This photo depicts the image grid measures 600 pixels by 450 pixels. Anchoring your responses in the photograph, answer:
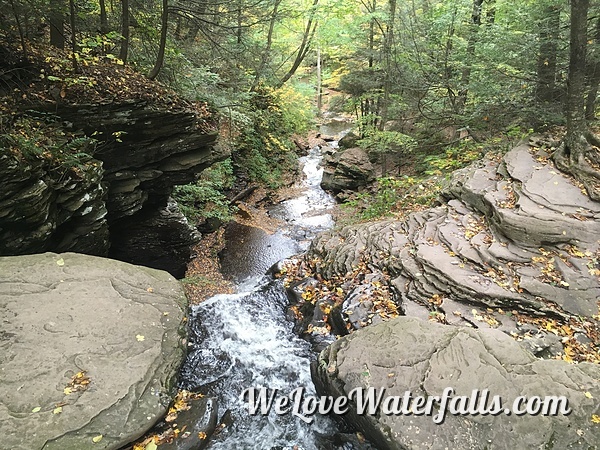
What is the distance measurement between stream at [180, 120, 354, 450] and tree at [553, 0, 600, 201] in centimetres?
707

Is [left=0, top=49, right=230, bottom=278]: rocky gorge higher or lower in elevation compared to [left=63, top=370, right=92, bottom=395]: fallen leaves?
higher

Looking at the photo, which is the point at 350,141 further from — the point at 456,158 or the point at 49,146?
the point at 49,146

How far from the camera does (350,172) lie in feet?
57.6

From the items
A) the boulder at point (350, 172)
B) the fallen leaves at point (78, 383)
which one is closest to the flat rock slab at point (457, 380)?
the fallen leaves at point (78, 383)

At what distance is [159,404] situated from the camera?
4.50m

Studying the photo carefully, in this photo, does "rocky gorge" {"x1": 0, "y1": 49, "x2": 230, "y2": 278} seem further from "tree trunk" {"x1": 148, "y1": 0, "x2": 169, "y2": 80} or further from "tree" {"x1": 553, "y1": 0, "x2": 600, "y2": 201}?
"tree" {"x1": 553, "y1": 0, "x2": 600, "y2": 201}

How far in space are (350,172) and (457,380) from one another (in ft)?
45.3

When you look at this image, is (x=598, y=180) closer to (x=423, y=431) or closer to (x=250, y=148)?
(x=423, y=431)

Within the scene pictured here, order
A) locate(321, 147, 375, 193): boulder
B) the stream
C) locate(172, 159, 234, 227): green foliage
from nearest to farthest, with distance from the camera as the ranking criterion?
1. the stream
2. locate(172, 159, 234, 227): green foliage
3. locate(321, 147, 375, 193): boulder

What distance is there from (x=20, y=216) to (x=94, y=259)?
136 centimetres

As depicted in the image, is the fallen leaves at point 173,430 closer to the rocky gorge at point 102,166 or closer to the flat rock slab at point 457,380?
the flat rock slab at point 457,380

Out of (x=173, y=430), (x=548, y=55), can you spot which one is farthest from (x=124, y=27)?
(x=548, y=55)

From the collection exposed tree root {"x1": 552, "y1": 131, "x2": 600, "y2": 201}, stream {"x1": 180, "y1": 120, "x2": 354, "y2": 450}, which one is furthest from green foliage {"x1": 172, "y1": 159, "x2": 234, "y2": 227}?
exposed tree root {"x1": 552, "y1": 131, "x2": 600, "y2": 201}

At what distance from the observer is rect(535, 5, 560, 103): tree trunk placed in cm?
887
